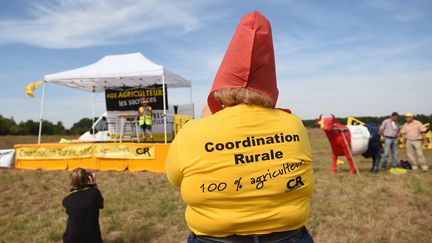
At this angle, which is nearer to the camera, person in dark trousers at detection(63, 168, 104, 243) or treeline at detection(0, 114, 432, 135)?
→ person in dark trousers at detection(63, 168, 104, 243)

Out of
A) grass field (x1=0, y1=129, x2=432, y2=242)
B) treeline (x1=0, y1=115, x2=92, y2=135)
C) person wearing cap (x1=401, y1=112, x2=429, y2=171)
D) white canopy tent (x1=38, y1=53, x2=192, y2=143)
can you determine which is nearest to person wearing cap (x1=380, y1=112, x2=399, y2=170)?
person wearing cap (x1=401, y1=112, x2=429, y2=171)

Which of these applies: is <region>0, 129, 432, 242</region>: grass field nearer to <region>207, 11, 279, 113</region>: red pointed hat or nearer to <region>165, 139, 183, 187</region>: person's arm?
<region>165, 139, 183, 187</region>: person's arm

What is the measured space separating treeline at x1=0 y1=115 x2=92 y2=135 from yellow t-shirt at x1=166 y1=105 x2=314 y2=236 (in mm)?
28049

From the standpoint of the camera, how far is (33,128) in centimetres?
3022

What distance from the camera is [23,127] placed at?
2983 cm

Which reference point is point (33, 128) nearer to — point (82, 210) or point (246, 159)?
point (82, 210)

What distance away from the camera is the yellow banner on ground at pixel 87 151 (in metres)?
9.79

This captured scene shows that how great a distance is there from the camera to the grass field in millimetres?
4785

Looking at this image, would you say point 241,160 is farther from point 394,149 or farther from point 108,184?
point 394,149

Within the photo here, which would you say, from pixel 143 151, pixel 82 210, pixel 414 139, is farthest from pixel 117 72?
pixel 414 139

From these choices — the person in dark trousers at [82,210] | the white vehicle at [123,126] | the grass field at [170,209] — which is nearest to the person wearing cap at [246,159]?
the person in dark trousers at [82,210]

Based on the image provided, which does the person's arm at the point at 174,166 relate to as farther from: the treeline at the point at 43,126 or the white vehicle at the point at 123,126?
the treeline at the point at 43,126

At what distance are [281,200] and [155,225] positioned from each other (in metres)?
4.22

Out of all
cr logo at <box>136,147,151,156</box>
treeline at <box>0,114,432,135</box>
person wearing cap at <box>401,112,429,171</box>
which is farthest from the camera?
treeline at <box>0,114,432,135</box>
